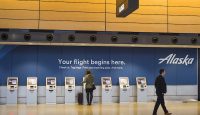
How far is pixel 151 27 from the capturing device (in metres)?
14.5

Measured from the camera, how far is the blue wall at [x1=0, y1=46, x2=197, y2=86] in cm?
1711

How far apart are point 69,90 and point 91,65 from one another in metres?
1.56

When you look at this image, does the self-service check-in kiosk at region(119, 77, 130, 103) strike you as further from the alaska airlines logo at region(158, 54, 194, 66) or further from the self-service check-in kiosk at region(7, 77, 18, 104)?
the self-service check-in kiosk at region(7, 77, 18, 104)

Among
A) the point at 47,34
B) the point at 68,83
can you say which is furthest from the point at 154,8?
the point at 68,83

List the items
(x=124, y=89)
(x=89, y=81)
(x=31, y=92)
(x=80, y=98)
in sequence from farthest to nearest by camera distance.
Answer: (x=124, y=89), (x=80, y=98), (x=31, y=92), (x=89, y=81)

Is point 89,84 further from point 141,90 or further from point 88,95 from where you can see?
point 141,90

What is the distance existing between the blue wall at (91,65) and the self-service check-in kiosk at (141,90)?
314mm

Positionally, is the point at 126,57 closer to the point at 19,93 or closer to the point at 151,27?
the point at 151,27

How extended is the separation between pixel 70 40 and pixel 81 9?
1174mm

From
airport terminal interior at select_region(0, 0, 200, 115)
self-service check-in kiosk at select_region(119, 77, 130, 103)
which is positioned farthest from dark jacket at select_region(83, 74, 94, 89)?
self-service check-in kiosk at select_region(119, 77, 130, 103)

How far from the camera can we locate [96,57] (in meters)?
17.9

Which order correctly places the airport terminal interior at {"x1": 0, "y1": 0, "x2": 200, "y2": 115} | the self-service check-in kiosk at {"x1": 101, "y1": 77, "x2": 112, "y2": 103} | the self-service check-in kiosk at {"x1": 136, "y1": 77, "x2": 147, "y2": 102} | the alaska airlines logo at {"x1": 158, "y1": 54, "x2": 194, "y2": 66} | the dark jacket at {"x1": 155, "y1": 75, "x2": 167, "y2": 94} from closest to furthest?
the dark jacket at {"x1": 155, "y1": 75, "x2": 167, "y2": 94} < the airport terminal interior at {"x1": 0, "y1": 0, "x2": 200, "y2": 115} < the self-service check-in kiosk at {"x1": 101, "y1": 77, "x2": 112, "y2": 103} < the self-service check-in kiosk at {"x1": 136, "y1": 77, "x2": 147, "y2": 102} < the alaska airlines logo at {"x1": 158, "y1": 54, "x2": 194, "y2": 66}

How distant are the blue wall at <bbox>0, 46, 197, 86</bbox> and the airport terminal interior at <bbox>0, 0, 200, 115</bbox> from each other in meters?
0.04

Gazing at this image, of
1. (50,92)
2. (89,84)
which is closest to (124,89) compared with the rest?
(89,84)
